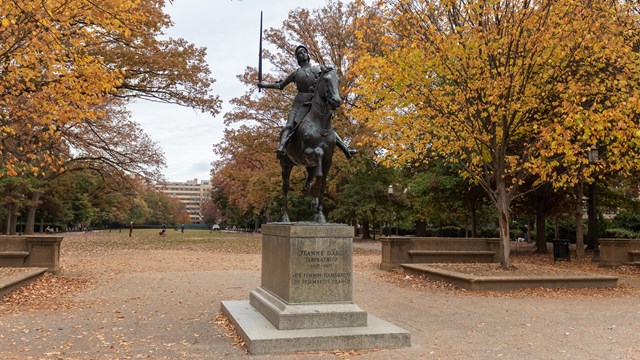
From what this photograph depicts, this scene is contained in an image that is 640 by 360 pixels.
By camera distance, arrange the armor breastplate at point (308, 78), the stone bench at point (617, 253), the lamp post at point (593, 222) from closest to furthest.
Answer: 1. the armor breastplate at point (308, 78)
2. the stone bench at point (617, 253)
3. the lamp post at point (593, 222)

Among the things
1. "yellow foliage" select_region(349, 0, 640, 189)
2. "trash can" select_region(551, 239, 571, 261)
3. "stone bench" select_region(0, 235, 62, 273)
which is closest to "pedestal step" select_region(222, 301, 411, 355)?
"yellow foliage" select_region(349, 0, 640, 189)

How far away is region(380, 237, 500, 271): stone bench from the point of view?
17.6 metres

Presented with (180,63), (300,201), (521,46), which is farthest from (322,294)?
(300,201)

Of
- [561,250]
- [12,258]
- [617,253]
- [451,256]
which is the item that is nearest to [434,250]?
[451,256]

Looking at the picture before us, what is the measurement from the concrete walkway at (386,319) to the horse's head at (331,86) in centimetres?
362

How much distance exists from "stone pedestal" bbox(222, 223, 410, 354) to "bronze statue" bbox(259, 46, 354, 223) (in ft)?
2.55

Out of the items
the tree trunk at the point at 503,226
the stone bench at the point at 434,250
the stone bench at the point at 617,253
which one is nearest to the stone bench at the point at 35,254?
the stone bench at the point at 434,250

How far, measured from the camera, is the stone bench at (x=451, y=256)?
17.8m

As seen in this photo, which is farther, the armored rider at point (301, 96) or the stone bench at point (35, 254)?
the stone bench at point (35, 254)

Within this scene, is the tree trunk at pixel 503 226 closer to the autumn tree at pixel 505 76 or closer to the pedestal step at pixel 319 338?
the autumn tree at pixel 505 76

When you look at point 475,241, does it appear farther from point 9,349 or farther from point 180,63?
point 9,349

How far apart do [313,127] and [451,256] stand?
11842 millimetres

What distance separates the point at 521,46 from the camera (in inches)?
556

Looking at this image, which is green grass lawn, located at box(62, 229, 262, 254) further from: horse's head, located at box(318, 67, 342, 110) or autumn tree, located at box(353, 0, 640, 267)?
horse's head, located at box(318, 67, 342, 110)
